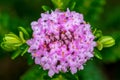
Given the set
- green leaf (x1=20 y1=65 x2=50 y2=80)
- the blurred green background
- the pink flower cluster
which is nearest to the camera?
the pink flower cluster

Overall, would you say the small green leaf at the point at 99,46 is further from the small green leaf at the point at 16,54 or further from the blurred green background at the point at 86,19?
the small green leaf at the point at 16,54

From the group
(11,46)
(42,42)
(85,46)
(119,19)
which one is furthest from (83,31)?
(119,19)

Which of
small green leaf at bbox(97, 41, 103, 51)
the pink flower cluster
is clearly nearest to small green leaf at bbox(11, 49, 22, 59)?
the pink flower cluster

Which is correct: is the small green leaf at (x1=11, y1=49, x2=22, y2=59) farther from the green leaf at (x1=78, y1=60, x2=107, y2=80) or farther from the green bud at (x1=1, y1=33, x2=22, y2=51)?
the green leaf at (x1=78, y1=60, x2=107, y2=80)

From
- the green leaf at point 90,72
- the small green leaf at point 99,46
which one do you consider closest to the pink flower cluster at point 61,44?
the small green leaf at point 99,46

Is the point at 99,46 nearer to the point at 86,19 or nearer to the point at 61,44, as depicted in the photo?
the point at 61,44

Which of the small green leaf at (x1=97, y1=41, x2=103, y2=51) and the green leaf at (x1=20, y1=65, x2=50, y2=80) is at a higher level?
the green leaf at (x1=20, y1=65, x2=50, y2=80)

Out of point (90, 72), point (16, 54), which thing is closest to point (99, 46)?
point (16, 54)
